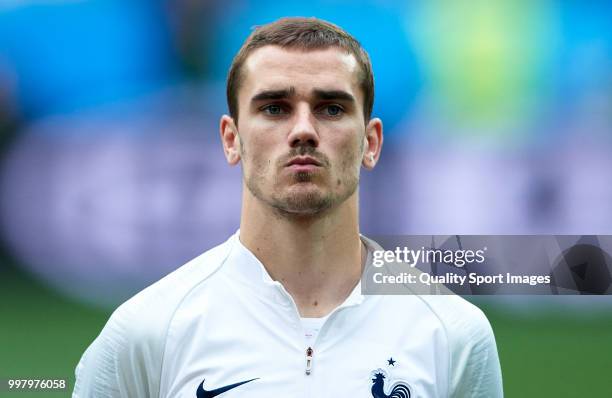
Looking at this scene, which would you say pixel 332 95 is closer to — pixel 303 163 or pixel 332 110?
pixel 332 110

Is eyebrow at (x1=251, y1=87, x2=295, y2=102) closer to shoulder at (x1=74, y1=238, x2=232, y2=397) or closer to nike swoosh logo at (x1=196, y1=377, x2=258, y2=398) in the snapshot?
shoulder at (x1=74, y1=238, x2=232, y2=397)

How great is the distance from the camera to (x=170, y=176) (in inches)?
168

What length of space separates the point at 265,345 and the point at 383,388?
16.1 inches

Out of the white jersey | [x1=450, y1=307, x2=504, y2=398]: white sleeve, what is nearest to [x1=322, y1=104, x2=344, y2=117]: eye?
the white jersey

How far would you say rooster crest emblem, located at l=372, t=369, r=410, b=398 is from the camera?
2414mm

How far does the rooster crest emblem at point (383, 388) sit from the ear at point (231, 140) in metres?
0.92

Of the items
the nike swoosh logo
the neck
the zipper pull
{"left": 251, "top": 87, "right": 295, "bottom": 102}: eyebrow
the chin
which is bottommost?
the nike swoosh logo

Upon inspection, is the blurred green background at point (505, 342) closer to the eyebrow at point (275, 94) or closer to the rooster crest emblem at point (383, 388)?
the rooster crest emblem at point (383, 388)

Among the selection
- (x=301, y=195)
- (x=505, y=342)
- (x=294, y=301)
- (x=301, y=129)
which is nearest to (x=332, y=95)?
(x=301, y=129)

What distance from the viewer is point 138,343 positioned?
2523mm

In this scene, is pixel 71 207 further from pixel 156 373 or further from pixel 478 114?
pixel 478 114

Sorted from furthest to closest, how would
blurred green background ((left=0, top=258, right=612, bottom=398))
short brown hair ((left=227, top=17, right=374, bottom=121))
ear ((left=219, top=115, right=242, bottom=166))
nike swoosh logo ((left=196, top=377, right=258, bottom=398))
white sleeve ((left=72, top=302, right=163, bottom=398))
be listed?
blurred green background ((left=0, top=258, right=612, bottom=398)) < ear ((left=219, top=115, right=242, bottom=166)) < short brown hair ((left=227, top=17, right=374, bottom=121)) < white sleeve ((left=72, top=302, right=163, bottom=398)) < nike swoosh logo ((left=196, top=377, right=258, bottom=398))

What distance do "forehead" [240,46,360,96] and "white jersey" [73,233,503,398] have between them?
592 mm

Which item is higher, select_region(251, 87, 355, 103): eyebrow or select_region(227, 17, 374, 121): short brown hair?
select_region(227, 17, 374, 121): short brown hair
